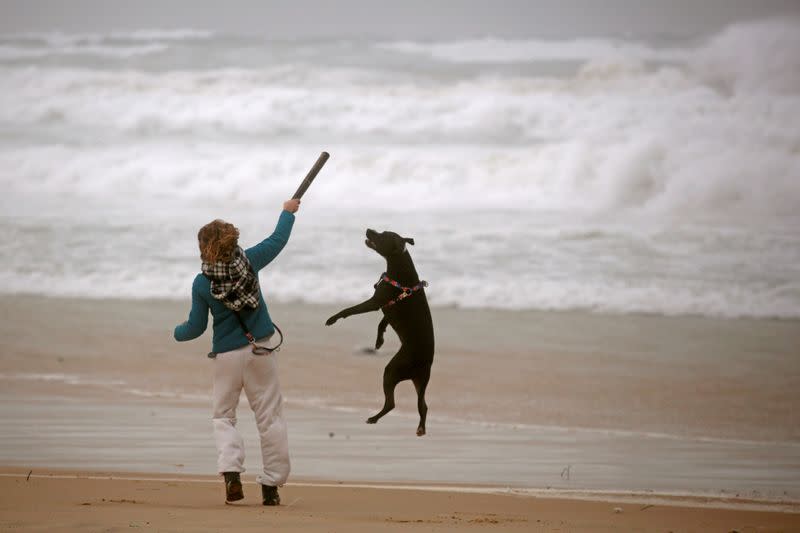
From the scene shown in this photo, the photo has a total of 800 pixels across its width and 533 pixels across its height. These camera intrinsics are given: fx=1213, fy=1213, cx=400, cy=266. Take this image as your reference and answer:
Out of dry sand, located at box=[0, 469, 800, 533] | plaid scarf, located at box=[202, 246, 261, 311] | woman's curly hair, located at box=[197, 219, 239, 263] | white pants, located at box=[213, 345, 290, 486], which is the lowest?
dry sand, located at box=[0, 469, 800, 533]

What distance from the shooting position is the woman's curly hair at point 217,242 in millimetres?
5941

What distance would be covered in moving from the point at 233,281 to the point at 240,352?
0.40 m

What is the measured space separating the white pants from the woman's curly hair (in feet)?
1.73

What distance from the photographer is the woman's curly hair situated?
19.5 ft

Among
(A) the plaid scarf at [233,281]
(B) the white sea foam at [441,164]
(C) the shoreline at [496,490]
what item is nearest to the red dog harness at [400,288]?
(A) the plaid scarf at [233,281]

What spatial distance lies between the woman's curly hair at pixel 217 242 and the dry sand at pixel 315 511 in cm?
124

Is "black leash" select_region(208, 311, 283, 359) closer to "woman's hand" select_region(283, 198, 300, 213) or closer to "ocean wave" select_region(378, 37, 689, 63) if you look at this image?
"woman's hand" select_region(283, 198, 300, 213)

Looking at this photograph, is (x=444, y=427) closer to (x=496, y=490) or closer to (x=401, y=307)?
(x=496, y=490)

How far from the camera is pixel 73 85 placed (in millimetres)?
31062

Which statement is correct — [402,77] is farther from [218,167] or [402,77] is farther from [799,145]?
[799,145]

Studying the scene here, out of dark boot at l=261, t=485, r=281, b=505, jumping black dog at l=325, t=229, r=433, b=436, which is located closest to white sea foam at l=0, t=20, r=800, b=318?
dark boot at l=261, t=485, r=281, b=505

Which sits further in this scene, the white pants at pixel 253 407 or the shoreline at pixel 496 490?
the shoreline at pixel 496 490

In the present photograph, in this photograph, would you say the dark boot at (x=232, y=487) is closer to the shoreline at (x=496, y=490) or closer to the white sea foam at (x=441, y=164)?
the shoreline at (x=496, y=490)

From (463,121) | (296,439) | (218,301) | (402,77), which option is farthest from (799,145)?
(218,301)
